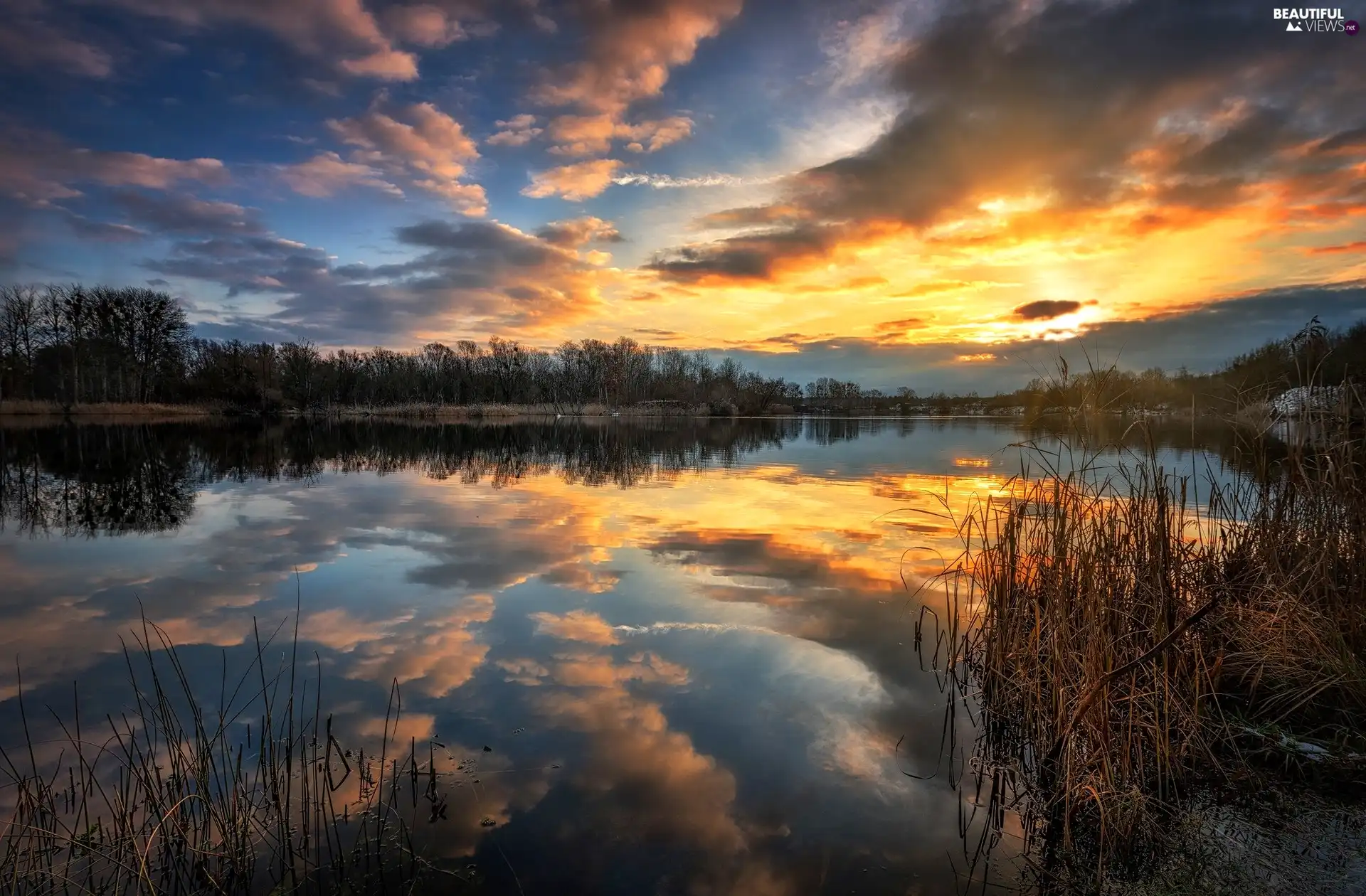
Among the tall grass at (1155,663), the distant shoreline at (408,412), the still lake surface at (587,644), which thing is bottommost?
the still lake surface at (587,644)

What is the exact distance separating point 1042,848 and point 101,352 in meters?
74.3

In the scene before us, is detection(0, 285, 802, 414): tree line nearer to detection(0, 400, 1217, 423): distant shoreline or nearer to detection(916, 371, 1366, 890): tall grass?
detection(0, 400, 1217, 423): distant shoreline

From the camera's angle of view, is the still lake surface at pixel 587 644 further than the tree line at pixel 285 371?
No

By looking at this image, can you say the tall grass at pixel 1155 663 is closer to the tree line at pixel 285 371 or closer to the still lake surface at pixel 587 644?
the still lake surface at pixel 587 644

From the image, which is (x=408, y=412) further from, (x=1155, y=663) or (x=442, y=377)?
(x=1155, y=663)

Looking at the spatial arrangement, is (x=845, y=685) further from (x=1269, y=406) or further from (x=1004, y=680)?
(x=1269, y=406)

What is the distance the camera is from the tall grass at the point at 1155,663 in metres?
3.51

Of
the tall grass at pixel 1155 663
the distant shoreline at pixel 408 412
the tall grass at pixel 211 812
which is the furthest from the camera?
the distant shoreline at pixel 408 412

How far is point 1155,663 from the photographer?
343 cm

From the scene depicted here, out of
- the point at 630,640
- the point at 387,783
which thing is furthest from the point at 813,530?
the point at 387,783

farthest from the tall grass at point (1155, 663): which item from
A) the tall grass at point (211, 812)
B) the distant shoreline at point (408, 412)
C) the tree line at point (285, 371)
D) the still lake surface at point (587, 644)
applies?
the tree line at point (285, 371)

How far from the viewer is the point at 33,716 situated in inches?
191

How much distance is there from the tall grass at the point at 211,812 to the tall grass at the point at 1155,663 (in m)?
3.49

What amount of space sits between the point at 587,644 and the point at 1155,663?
4.61 meters
